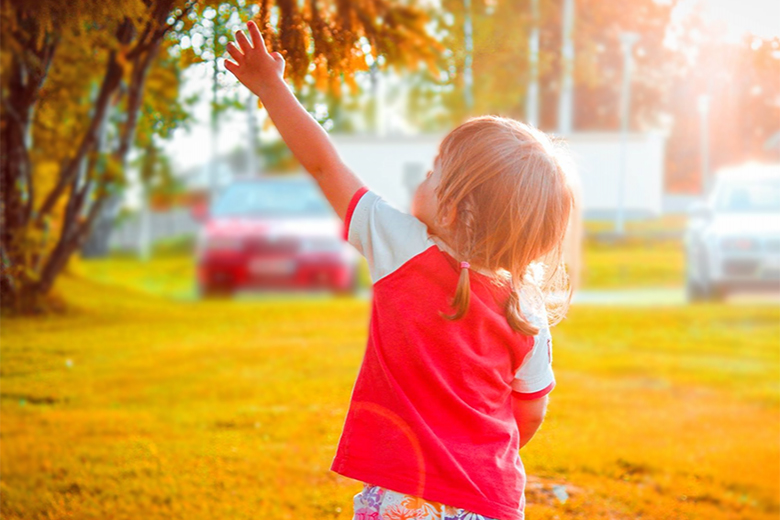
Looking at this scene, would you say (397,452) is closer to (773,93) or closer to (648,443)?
(648,443)

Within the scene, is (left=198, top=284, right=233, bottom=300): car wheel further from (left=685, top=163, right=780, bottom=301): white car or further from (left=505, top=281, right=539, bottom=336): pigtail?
(left=505, top=281, right=539, bottom=336): pigtail

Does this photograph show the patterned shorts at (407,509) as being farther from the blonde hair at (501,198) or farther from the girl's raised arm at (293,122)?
the girl's raised arm at (293,122)

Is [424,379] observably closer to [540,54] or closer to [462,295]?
[462,295]

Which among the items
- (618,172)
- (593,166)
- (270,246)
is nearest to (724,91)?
(618,172)

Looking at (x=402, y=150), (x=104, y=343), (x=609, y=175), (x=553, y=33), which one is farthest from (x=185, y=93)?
(x=402, y=150)

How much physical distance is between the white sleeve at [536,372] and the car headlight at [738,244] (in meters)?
6.69

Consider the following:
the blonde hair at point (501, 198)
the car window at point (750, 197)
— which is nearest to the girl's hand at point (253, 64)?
the blonde hair at point (501, 198)

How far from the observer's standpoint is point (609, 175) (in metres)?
7.96

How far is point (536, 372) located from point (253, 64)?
725 millimetres

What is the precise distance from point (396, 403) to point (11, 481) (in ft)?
5.17

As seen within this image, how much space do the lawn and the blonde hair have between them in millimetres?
852

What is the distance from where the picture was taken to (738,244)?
7508mm

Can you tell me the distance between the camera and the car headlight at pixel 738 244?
294 inches

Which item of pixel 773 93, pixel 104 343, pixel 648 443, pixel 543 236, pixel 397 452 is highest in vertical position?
pixel 773 93
